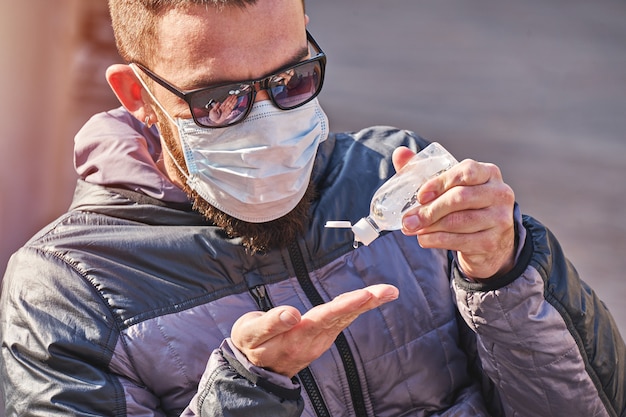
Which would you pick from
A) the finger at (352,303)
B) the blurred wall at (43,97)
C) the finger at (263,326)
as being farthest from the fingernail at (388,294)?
the blurred wall at (43,97)

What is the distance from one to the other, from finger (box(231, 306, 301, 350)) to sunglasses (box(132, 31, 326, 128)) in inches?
23.9

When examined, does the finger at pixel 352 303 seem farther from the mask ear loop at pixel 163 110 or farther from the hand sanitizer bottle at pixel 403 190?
the mask ear loop at pixel 163 110

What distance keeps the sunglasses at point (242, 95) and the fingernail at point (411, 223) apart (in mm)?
552

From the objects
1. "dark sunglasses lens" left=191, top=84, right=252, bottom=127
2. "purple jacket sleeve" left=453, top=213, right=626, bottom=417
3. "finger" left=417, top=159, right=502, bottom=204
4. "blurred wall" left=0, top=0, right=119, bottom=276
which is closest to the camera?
"finger" left=417, top=159, right=502, bottom=204

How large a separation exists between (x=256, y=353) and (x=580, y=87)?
13.8ft

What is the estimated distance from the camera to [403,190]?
1.96 m

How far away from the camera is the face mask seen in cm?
208

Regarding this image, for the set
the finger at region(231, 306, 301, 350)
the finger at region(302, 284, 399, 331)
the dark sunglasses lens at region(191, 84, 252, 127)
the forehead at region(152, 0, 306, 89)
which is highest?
the forehead at region(152, 0, 306, 89)

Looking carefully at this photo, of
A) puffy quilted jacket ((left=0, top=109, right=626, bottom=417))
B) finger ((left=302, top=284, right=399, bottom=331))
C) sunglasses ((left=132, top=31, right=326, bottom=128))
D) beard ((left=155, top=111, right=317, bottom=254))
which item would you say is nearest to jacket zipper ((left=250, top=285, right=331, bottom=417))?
puffy quilted jacket ((left=0, top=109, right=626, bottom=417))

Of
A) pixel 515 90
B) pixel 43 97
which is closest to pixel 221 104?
pixel 43 97

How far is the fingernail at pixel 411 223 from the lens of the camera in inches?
66.9

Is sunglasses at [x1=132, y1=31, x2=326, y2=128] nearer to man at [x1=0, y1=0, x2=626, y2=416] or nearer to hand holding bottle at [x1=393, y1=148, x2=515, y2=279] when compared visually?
man at [x1=0, y1=0, x2=626, y2=416]

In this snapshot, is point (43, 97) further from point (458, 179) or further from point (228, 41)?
point (458, 179)

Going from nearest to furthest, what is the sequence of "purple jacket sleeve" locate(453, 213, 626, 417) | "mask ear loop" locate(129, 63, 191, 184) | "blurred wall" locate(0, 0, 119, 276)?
"purple jacket sleeve" locate(453, 213, 626, 417) < "mask ear loop" locate(129, 63, 191, 184) < "blurred wall" locate(0, 0, 119, 276)
